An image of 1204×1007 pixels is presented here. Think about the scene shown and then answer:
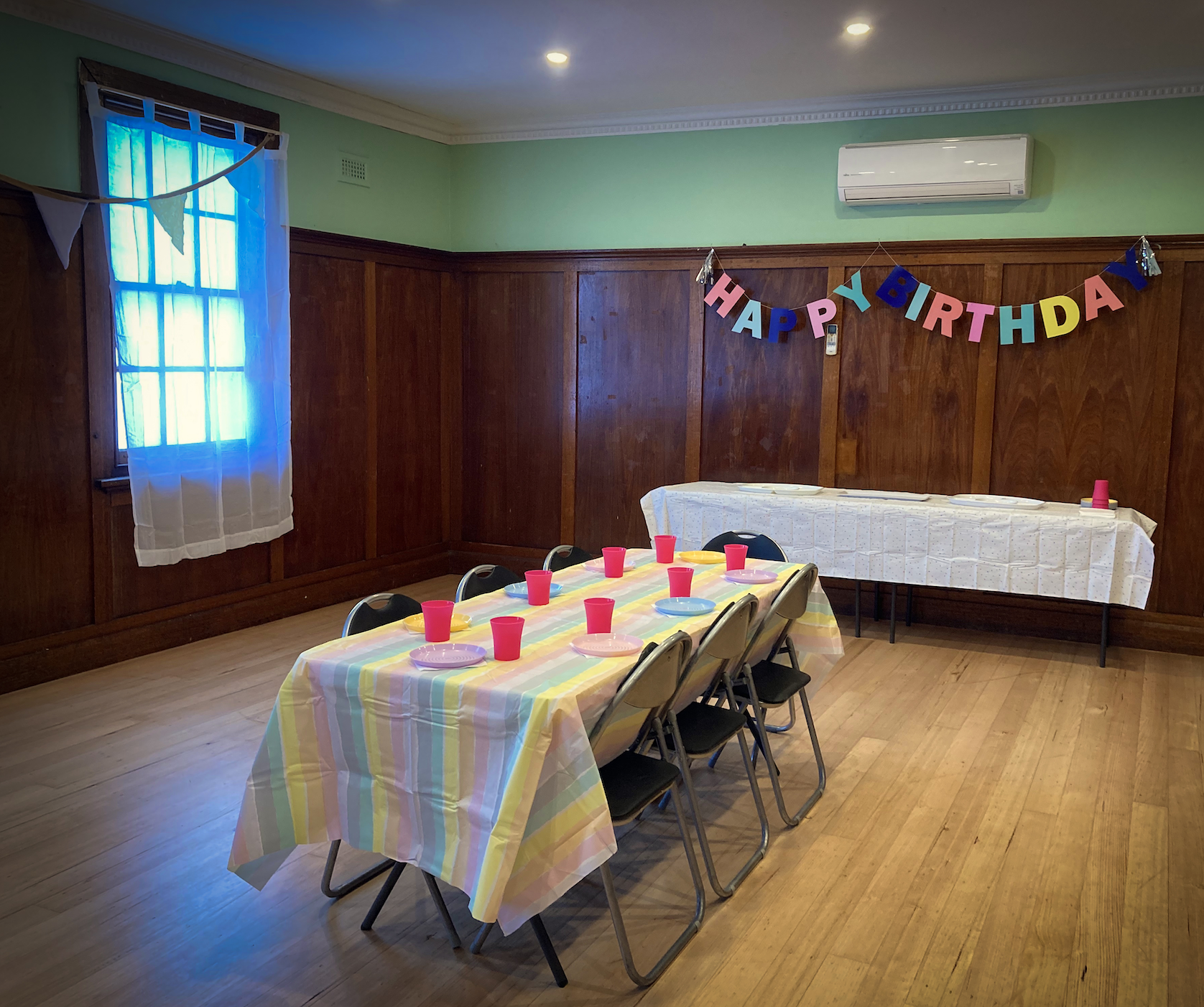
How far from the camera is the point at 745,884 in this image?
2988 mm

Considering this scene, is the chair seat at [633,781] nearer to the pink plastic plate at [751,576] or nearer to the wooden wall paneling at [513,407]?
the pink plastic plate at [751,576]

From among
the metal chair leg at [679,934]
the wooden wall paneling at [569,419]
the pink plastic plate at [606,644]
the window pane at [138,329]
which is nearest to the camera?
the metal chair leg at [679,934]

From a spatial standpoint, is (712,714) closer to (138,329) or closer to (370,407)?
(138,329)

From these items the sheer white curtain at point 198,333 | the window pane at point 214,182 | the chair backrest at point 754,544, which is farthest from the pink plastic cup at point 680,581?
the window pane at point 214,182

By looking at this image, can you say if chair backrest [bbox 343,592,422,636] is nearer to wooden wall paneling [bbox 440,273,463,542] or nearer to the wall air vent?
the wall air vent

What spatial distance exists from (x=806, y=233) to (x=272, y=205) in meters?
3.08

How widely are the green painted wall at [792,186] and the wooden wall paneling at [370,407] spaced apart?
1.07 m

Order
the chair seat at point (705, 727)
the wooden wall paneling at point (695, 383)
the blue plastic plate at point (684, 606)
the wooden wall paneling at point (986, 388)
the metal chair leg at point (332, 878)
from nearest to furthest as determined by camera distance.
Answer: the metal chair leg at point (332, 878) → the chair seat at point (705, 727) → the blue plastic plate at point (684, 606) → the wooden wall paneling at point (986, 388) → the wooden wall paneling at point (695, 383)

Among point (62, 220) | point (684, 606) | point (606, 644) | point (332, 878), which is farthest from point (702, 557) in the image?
point (62, 220)

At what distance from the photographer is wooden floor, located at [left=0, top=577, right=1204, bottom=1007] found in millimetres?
2496

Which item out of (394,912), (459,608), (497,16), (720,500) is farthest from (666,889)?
(497,16)

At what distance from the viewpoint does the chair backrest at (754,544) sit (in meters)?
4.26

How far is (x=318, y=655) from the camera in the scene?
2.62m

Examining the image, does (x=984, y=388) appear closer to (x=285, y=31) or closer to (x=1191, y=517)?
(x=1191, y=517)
